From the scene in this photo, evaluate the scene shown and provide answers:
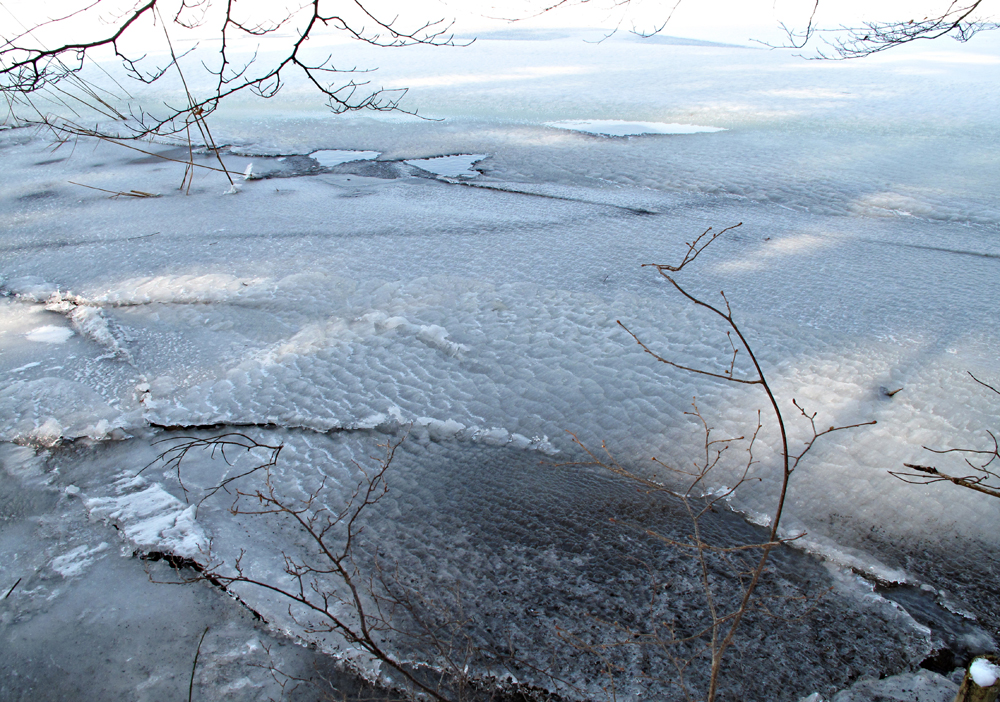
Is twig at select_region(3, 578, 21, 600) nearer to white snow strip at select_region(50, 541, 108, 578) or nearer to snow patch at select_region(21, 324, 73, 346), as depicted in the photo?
white snow strip at select_region(50, 541, 108, 578)

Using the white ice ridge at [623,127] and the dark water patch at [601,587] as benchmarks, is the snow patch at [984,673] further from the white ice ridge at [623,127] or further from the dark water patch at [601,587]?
the white ice ridge at [623,127]

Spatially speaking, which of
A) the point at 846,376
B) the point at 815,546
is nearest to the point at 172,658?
the point at 815,546

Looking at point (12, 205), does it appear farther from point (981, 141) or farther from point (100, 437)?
point (981, 141)

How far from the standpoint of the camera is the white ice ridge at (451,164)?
418 cm

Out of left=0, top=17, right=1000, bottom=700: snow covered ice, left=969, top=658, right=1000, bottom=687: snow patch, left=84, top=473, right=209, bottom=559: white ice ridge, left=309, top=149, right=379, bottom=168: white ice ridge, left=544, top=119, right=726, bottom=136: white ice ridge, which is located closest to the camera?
left=969, top=658, right=1000, bottom=687: snow patch

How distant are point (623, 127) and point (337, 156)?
2.09 m

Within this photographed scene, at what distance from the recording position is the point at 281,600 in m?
1.53

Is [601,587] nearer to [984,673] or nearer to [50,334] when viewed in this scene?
[984,673]

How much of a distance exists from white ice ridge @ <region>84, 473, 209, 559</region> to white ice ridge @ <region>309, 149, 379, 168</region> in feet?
9.99

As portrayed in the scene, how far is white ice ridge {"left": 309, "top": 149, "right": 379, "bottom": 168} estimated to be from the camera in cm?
450

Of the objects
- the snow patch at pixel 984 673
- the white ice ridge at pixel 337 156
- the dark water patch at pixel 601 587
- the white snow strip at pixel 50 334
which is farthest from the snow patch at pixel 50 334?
the snow patch at pixel 984 673

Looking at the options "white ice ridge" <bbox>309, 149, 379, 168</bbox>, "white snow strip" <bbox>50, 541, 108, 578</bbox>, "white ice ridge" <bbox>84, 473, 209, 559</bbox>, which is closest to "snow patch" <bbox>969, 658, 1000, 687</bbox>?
"white ice ridge" <bbox>84, 473, 209, 559</bbox>

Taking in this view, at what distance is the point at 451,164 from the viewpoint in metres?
4.36

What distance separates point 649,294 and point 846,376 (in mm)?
814
